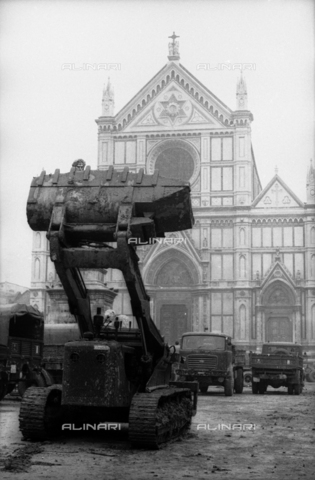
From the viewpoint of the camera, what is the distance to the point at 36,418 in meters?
9.62

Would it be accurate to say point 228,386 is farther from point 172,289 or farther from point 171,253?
point 171,253

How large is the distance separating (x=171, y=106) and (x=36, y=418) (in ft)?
141

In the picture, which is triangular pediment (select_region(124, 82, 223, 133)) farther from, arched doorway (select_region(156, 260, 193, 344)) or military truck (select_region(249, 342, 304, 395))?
military truck (select_region(249, 342, 304, 395))

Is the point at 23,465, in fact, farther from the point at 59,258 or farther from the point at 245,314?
the point at 245,314

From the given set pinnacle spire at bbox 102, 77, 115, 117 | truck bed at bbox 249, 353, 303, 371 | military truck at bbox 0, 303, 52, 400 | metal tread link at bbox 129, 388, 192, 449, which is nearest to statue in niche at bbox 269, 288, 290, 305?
pinnacle spire at bbox 102, 77, 115, 117

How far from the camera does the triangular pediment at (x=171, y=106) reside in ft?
164

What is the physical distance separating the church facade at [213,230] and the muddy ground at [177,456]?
34365 millimetres

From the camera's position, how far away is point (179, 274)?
1935 inches

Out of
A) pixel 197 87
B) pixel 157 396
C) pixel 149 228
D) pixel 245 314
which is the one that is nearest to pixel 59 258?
pixel 149 228

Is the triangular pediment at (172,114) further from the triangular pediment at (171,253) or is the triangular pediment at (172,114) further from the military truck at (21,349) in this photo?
the military truck at (21,349)

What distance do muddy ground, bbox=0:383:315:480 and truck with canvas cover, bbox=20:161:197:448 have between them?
0.46 metres

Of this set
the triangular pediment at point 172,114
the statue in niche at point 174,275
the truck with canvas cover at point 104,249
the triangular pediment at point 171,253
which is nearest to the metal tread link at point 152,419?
the truck with canvas cover at point 104,249

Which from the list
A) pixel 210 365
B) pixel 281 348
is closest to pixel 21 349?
pixel 210 365

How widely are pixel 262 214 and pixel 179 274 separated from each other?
718cm
